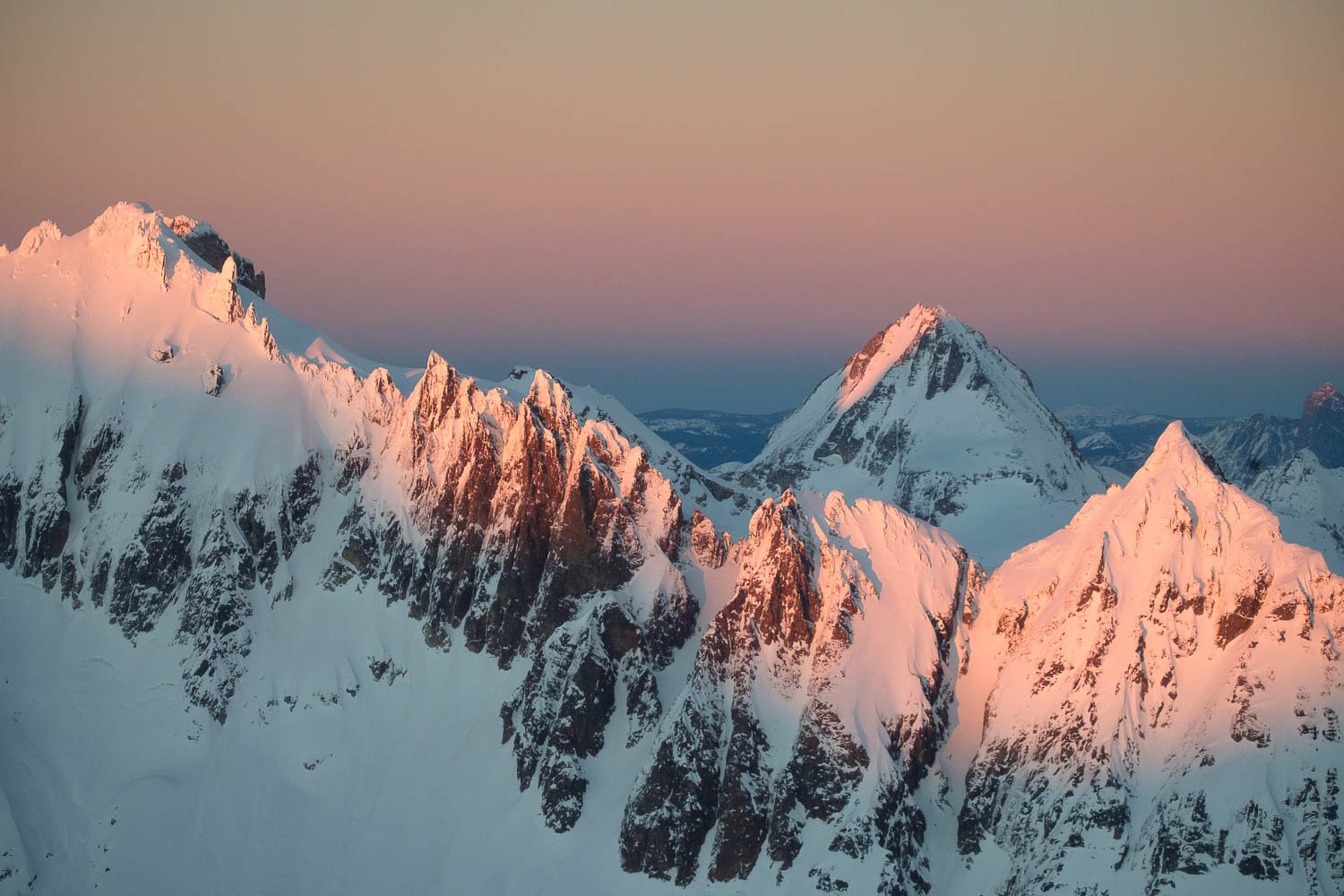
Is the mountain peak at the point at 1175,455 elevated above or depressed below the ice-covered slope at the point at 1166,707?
above

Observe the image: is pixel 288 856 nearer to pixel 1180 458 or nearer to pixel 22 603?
pixel 22 603

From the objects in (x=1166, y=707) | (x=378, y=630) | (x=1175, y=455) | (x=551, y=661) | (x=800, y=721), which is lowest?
(x=800, y=721)

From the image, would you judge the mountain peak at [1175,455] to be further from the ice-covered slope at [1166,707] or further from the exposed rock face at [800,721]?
the exposed rock face at [800,721]

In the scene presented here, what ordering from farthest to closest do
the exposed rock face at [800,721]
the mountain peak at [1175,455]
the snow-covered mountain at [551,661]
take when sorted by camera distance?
the mountain peak at [1175,455]
the exposed rock face at [800,721]
the snow-covered mountain at [551,661]

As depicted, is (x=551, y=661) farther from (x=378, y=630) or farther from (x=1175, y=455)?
(x=1175, y=455)

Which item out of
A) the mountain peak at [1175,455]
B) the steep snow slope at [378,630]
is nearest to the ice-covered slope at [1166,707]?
the mountain peak at [1175,455]

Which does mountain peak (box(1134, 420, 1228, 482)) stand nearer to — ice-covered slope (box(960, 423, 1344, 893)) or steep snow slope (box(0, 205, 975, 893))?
ice-covered slope (box(960, 423, 1344, 893))

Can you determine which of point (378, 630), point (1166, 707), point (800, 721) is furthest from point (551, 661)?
point (1166, 707)
